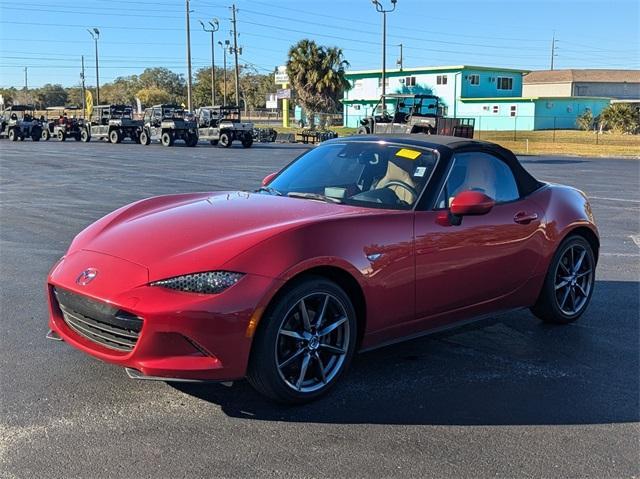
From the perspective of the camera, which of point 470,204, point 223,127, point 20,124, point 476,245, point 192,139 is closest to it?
point 470,204

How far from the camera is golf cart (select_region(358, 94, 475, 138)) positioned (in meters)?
28.1

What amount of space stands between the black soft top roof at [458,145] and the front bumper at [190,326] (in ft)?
6.19

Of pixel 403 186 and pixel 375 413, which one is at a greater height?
pixel 403 186

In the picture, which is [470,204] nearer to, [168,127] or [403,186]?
[403,186]

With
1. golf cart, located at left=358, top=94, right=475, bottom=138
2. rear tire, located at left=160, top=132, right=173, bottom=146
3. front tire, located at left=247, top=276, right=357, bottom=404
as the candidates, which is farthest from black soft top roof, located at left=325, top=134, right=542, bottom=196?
rear tire, located at left=160, top=132, right=173, bottom=146

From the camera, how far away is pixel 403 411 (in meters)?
3.83

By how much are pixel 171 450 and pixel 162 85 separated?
14567 cm

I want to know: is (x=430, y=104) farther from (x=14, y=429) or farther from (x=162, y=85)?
(x=162, y=85)

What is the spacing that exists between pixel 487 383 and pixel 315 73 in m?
53.4

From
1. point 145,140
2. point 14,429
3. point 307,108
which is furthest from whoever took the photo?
point 307,108

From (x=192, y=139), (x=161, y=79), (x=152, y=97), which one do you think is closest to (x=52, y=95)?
(x=161, y=79)

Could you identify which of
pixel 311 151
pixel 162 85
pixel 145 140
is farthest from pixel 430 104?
pixel 162 85

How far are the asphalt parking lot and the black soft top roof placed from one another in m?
1.18

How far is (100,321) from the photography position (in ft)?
12.0
